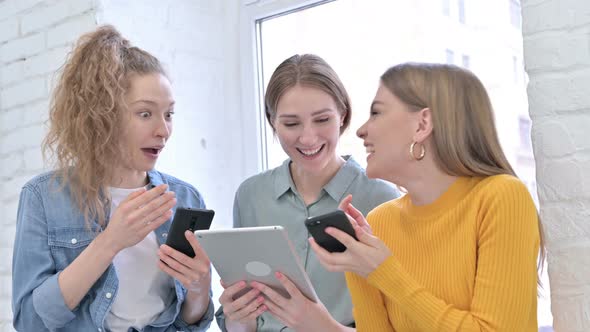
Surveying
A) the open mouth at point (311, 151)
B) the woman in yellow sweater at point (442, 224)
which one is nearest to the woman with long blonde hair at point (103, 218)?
the open mouth at point (311, 151)

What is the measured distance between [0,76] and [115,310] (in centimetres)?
124

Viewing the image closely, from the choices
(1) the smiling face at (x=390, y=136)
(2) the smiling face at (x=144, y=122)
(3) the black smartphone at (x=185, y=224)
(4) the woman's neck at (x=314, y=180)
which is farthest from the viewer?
(4) the woman's neck at (x=314, y=180)

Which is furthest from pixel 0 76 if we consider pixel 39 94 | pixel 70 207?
pixel 70 207

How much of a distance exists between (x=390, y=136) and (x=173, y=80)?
3.75 feet

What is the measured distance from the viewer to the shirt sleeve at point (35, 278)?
1.59m

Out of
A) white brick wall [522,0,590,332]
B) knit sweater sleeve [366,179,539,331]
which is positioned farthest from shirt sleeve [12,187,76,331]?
white brick wall [522,0,590,332]

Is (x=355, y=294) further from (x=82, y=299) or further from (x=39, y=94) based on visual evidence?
(x=39, y=94)

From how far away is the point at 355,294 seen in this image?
1.48 meters

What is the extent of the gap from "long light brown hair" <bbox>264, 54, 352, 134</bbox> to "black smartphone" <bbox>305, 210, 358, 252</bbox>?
0.55 m

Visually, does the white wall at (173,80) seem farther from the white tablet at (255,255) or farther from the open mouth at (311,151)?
the white tablet at (255,255)

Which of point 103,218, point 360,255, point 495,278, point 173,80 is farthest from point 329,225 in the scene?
point 173,80

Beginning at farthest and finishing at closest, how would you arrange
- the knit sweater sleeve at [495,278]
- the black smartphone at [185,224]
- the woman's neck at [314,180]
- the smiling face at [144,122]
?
the woman's neck at [314,180] → the smiling face at [144,122] → the black smartphone at [185,224] → the knit sweater sleeve at [495,278]

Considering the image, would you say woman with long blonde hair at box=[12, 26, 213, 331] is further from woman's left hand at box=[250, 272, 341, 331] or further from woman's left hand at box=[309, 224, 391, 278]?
woman's left hand at box=[309, 224, 391, 278]

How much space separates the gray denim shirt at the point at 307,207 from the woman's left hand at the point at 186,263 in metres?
0.26
